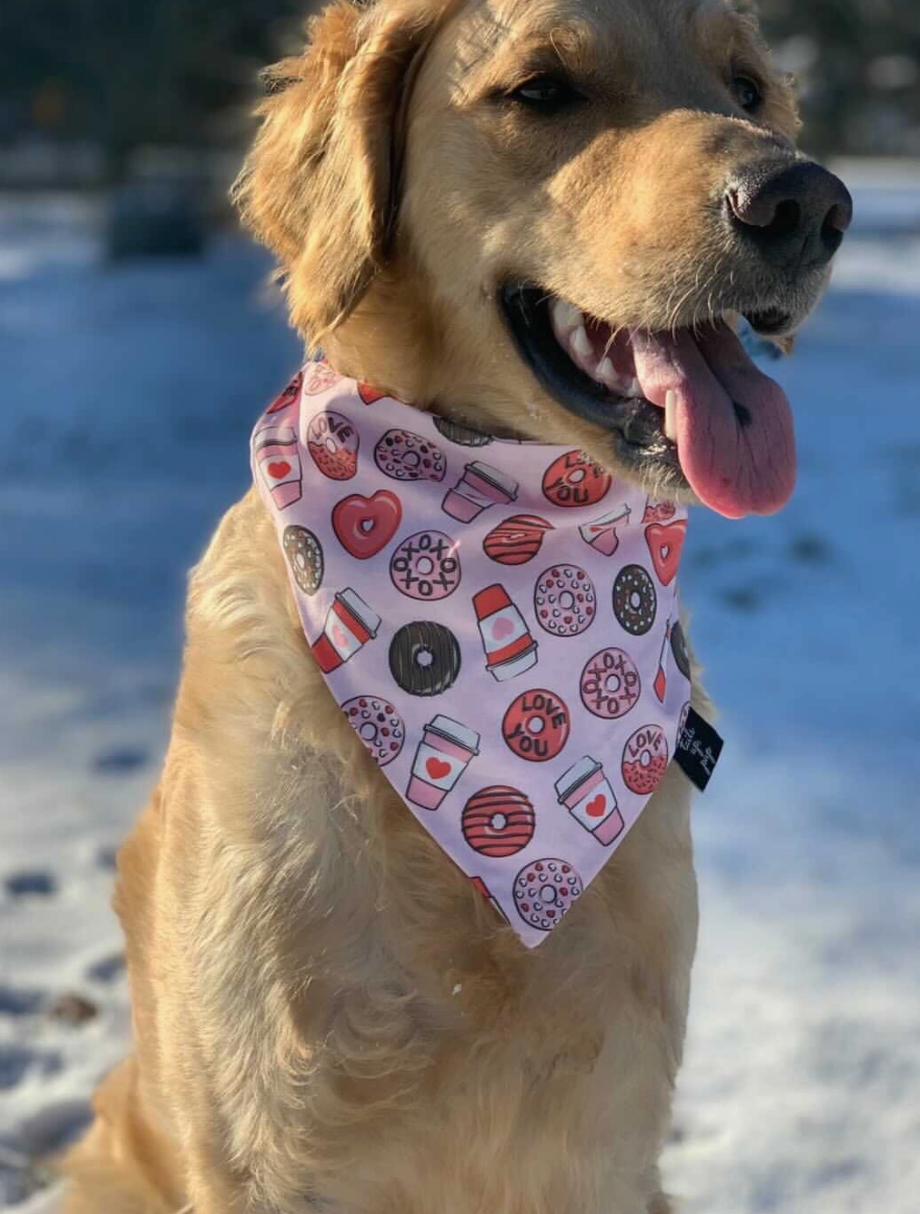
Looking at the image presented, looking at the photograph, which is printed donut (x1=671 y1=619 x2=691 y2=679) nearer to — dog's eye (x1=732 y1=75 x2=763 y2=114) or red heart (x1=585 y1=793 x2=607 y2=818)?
red heart (x1=585 y1=793 x2=607 y2=818)

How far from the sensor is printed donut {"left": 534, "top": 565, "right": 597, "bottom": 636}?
2.31 metres

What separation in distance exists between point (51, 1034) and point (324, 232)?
2116 millimetres

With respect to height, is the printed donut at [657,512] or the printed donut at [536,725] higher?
the printed donut at [657,512]

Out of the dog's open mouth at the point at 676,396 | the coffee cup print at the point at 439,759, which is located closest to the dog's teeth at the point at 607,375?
the dog's open mouth at the point at 676,396

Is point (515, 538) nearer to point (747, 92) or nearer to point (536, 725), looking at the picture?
point (536, 725)

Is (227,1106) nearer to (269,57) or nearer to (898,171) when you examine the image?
(269,57)

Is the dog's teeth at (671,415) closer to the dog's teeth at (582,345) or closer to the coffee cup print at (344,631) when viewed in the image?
the dog's teeth at (582,345)

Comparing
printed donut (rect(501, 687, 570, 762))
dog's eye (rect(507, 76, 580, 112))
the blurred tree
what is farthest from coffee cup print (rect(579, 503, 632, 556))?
the blurred tree

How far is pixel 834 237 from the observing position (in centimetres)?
195

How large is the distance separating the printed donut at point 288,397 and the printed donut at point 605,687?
2.17ft

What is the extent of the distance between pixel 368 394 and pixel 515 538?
1.06ft

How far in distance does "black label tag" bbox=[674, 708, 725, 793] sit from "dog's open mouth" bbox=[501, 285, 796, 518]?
485 millimetres

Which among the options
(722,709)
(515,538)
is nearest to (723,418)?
(515,538)

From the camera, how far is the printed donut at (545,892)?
2115 millimetres
